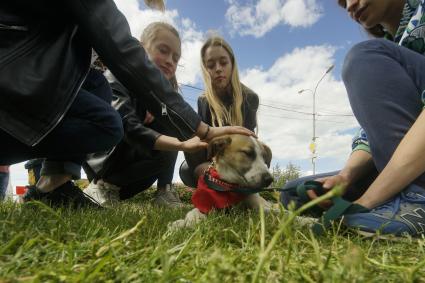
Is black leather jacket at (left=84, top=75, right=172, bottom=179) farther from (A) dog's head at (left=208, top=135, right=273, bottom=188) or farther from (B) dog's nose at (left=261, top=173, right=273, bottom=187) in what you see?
(B) dog's nose at (left=261, top=173, right=273, bottom=187)

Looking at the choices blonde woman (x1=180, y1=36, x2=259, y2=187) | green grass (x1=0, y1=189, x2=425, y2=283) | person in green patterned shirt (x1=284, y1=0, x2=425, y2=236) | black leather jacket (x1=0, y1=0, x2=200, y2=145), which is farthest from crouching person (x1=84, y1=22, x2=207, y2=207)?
green grass (x1=0, y1=189, x2=425, y2=283)

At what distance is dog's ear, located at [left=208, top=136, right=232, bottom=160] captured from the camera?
2.68 metres

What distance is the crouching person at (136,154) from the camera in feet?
10.1

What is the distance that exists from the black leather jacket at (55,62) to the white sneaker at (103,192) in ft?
5.34

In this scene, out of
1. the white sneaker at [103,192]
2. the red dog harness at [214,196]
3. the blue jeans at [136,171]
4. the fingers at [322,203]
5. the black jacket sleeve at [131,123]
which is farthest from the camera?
the blue jeans at [136,171]

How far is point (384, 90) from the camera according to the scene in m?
1.67

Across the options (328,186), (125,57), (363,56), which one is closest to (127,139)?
(125,57)

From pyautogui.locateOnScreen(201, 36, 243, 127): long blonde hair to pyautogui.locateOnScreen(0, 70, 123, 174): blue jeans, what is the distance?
1337mm

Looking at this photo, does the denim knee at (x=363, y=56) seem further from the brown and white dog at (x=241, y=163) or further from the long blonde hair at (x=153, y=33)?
the long blonde hair at (x=153, y=33)

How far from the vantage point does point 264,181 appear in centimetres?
271

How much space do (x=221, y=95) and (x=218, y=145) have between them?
120 cm

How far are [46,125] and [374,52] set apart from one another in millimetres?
1758

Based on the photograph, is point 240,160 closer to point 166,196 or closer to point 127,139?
point 127,139

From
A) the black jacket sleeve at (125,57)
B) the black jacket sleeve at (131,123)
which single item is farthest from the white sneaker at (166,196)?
the black jacket sleeve at (125,57)
